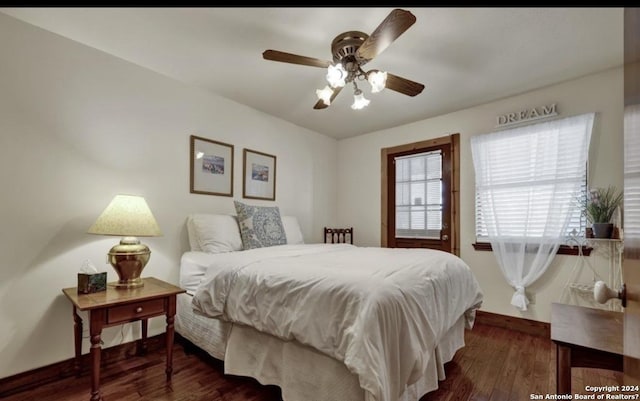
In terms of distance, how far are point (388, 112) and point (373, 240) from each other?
5.80ft

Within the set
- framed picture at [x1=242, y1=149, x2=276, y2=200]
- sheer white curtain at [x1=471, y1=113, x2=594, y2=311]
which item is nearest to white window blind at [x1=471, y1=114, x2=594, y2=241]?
sheer white curtain at [x1=471, y1=113, x2=594, y2=311]

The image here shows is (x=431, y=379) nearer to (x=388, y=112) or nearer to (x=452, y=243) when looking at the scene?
(x=452, y=243)

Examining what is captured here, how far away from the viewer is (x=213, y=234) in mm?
2547

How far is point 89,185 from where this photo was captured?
7.05 ft

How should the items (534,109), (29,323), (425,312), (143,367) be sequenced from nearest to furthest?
(425,312), (29,323), (143,367), (534,109)

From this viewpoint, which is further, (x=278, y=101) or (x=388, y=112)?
(x=388, y=112)

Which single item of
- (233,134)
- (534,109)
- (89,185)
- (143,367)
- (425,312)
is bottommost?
(143,367)

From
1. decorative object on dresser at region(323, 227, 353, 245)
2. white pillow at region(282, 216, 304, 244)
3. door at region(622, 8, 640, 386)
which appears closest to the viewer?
door at region(622, 8, 640, 386)

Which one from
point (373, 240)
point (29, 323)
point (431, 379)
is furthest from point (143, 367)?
→ point (373, 240)

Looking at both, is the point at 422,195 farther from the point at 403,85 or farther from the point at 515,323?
the point at 403,85

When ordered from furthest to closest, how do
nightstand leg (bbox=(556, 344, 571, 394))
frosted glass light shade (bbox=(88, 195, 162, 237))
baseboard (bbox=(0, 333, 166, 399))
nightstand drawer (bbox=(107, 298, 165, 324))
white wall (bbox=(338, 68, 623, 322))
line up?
white wall (bbox=(338, 68, 623, 322)) → frosted glass light shade (bbox=(88, 195, 162, 237)) → baseboard (bbox=(0, 333, 166, 399)) → nightstand drawer (bbox=(107, 298, 165, 324)) → nightstand leg (bbox=(556, 344, 571, 394))

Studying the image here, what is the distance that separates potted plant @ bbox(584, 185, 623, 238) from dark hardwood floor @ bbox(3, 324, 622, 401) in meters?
1.05

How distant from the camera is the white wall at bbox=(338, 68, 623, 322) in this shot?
244cm

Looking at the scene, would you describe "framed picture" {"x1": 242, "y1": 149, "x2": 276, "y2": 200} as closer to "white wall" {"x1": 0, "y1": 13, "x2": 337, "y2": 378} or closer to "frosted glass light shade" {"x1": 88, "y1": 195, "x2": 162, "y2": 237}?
"white wall" {"x1": 0, "y1": 13, "x2": 337, "y2": 378}
